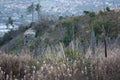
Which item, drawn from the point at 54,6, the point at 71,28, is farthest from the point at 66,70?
the point at 54,6

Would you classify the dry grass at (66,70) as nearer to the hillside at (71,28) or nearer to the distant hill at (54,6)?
the hillside at (71,28)

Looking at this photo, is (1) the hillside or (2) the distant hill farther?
(2) the distant hill

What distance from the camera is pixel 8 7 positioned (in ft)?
210

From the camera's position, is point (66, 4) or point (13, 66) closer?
point (13, 66)

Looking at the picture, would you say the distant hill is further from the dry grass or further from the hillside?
the dry grass

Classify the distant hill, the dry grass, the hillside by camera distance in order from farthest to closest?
1. the distant hill
2. the hillside
3. the dry grass

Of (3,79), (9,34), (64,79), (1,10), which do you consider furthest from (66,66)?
(1,10)

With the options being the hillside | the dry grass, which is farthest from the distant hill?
the dry grass

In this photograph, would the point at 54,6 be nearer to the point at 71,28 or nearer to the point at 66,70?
the point at 71,28

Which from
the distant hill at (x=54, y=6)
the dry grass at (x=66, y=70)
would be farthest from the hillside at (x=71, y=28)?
the dry grass at (x=66, y=70)

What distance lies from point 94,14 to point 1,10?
2712 centimetres

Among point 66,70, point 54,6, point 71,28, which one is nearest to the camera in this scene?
point 66,70

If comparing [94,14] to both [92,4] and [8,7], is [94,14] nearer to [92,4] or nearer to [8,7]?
[92,4]

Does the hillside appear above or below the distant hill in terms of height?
above
